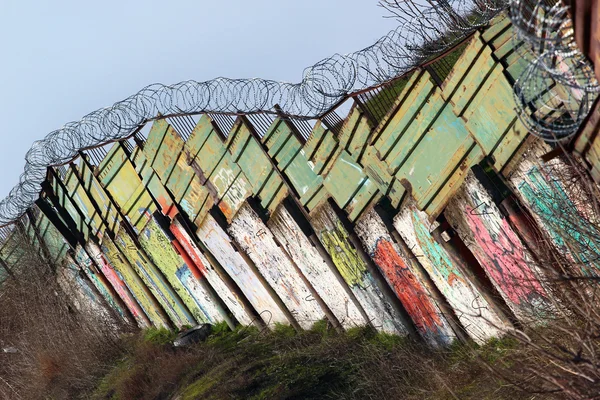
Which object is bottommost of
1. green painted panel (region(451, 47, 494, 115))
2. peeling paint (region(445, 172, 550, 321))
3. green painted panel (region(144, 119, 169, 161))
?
peeling paint (region(445, 172, 550, 321))

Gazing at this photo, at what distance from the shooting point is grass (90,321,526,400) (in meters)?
8.50

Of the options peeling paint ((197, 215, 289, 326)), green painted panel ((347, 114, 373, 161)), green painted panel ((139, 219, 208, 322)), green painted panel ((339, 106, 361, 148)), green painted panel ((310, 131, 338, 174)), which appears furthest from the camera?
green painted panel ((139, 219, 208, 322))

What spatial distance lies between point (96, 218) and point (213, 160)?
4192 millimetres

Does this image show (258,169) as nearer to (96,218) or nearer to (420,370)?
(420,370)

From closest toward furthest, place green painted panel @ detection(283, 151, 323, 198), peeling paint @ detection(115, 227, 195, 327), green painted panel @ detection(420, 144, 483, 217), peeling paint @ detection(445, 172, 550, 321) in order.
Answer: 1. peeling paint @ detection(445, 172, 550, 321)
2. green painted panel @ detection(420, 144, 483, 217)
3. green painted panel @ detection(283, 151, 323, 198)
4. peeling paint @ detection(115, 227, 195, 327)

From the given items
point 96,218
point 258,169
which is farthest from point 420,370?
point 96,218

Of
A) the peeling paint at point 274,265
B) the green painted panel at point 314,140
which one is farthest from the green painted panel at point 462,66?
the peeling paint at point 274,265

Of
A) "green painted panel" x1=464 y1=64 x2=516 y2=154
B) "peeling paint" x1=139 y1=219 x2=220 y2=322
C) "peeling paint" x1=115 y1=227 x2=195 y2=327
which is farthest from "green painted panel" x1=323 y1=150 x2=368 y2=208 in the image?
"peeling paint" x1=115 y1=227 x2=195 y2=327

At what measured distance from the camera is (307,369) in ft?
33.0

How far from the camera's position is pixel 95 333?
49.4 feet

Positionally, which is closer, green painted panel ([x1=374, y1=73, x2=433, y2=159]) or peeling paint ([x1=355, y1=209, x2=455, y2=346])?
green painted panel ([x1=374, y1=73, x2=433, y2=159])

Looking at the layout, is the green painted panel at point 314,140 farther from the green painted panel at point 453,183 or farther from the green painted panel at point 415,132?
the green painted panel at point 453,183

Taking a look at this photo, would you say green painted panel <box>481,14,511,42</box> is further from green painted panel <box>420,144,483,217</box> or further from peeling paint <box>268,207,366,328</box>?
peeling paint <box>268,207,366,328</box>

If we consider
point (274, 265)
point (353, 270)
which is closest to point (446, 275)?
point (353, 270)
